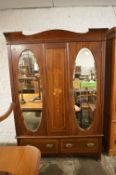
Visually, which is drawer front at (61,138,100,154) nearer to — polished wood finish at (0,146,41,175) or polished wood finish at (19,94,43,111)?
polished wood finish at (19,94,43,111)

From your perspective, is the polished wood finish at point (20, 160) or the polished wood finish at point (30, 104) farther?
the polished wood finish at point (30, 104)

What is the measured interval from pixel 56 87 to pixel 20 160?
4.14 ft

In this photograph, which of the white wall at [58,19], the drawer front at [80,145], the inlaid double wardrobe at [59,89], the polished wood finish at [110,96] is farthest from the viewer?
the white wall at [58,19]

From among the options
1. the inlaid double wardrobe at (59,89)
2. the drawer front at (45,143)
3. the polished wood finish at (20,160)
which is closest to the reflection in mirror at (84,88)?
the inlaid double wardrobe at (59,89)

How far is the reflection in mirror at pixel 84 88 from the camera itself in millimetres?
2023

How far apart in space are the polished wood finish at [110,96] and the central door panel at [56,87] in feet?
2.21

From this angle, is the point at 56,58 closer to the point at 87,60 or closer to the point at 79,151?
the point at 87,60

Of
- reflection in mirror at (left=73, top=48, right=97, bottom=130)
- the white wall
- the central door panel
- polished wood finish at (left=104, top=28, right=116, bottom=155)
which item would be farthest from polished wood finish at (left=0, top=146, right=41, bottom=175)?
the white wall

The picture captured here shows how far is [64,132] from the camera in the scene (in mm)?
2184

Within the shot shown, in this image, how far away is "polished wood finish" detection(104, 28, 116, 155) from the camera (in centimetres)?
208

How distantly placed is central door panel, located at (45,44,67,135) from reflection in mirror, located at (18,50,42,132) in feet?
0.51

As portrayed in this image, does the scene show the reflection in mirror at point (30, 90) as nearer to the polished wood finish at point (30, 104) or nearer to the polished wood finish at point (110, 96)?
the polished wood finish at point (30, 104)

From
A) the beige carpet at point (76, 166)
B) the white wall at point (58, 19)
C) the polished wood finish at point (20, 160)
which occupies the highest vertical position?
the white wall at point (58, 19)

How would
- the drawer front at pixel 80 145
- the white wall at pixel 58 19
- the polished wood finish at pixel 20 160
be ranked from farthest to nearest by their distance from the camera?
the white wall at pixel 58 19 → the drawer front at pixel 80 145 → the polished wood finish at pixel 20 160
